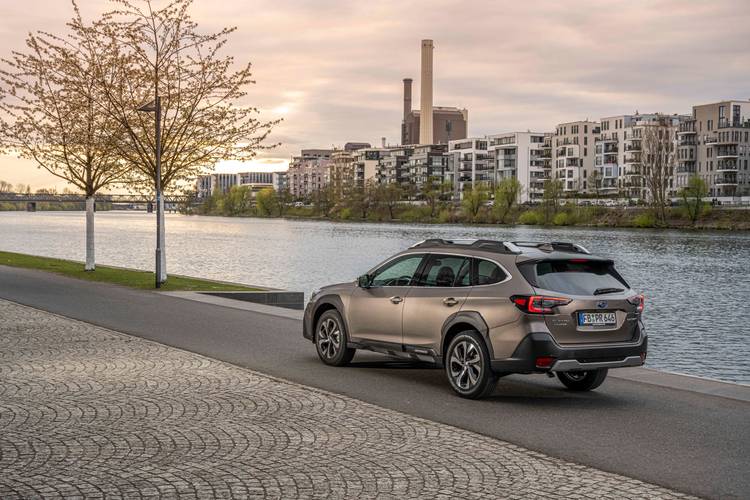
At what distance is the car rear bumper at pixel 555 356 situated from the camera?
9625 millimetres

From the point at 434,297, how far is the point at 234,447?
355 centimetres

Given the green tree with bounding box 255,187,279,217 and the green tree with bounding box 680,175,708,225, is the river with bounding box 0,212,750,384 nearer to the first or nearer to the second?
the green tree with bounding box 680,175,708,225

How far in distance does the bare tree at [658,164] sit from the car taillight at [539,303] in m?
102

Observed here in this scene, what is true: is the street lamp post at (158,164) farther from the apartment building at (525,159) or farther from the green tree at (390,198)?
Answer: the apartment building at (525,159)

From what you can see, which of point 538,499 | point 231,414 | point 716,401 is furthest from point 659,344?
point 538,499

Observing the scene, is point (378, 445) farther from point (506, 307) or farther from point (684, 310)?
point (684, 310)

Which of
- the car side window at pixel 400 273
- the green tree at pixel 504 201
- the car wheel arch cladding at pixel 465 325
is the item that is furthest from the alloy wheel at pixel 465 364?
the green tree at pixel 504 201

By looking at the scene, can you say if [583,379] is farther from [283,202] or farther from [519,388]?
[283,202]

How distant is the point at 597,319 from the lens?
9.94m

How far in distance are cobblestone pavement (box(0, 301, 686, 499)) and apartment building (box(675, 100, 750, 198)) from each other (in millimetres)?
141860

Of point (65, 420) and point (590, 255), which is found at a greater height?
point (590, 255)

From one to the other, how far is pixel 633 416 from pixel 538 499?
3308 mm

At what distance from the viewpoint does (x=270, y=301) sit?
74.1 ft

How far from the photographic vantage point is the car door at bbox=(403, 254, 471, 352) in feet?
34.4
